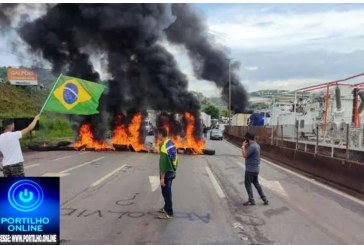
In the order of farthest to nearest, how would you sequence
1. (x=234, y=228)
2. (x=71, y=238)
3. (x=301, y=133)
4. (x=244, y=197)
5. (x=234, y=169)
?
(x=301, y=133)
(x=234, y=169)
(x=244, y=197)
(x=234, y=228)
(x=71, y=238)

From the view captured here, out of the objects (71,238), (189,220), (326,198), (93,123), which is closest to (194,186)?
(326,198)

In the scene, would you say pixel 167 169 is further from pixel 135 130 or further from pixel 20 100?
pixel 20 100

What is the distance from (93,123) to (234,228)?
23.5m

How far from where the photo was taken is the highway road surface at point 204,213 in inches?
278

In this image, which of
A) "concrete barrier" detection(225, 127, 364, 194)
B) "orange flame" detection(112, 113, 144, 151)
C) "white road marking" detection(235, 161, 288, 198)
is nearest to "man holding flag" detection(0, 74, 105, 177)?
"white road marking" detection(235, 161, 288, 198)

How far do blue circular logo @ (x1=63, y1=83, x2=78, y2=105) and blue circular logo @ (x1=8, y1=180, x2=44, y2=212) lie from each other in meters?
4.16

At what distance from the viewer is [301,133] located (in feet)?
70.9

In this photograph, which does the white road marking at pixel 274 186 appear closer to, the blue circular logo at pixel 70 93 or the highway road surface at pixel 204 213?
the highway road surface at pixel 204 213

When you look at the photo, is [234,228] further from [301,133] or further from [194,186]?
[301,133]

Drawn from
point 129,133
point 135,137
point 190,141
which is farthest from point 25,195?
point 129,133

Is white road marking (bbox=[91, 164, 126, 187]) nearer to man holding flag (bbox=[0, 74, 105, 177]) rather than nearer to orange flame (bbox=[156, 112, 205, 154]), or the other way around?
man holding flag (bbox=[0, 74, 105, 177])

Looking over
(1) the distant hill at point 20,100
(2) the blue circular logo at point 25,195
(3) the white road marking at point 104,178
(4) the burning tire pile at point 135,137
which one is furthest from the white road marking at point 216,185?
(1) the distant hill at point 20,100

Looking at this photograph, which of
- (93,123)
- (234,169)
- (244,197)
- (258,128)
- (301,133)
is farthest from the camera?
(258,128)

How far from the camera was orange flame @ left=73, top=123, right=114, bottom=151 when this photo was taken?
28.9m
